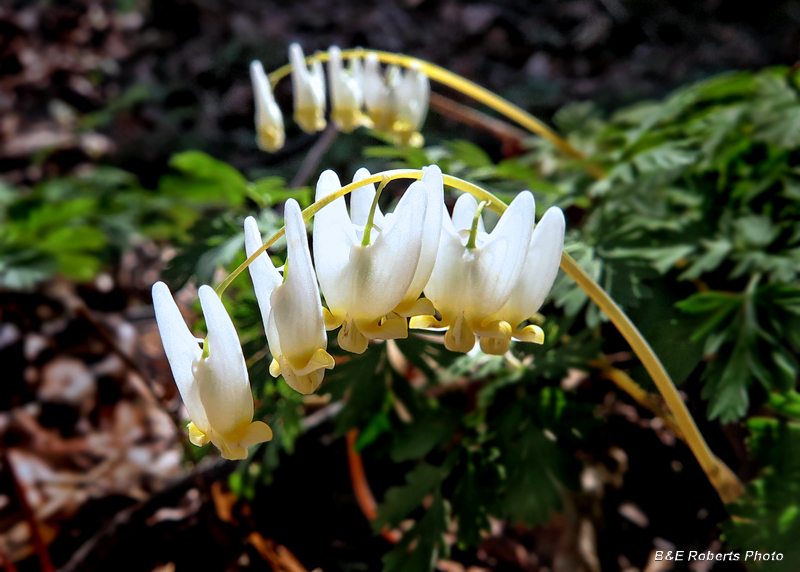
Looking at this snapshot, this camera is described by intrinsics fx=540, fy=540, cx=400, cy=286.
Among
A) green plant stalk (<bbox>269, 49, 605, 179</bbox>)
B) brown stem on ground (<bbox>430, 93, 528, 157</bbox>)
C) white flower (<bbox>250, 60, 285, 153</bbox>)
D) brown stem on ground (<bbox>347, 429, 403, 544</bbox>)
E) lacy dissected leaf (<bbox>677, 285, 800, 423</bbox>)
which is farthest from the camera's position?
brown stem on ground (<bbox>430, 93, 528, 157</bbox>)

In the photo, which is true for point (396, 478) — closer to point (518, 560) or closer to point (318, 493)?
point (318, 493)

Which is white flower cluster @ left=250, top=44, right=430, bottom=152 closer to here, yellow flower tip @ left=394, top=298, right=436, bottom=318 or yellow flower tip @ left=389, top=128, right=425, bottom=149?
yellow flower tip @ left=389, top=128, right=425, bottom=149

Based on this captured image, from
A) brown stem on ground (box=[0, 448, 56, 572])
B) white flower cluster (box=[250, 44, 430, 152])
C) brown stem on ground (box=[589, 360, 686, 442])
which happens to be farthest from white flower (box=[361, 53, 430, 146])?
brown stem on ground (box=[0, 448, 56, 572])

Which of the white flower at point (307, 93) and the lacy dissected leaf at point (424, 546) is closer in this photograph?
the lacy dissected leaf at point (424, 546)

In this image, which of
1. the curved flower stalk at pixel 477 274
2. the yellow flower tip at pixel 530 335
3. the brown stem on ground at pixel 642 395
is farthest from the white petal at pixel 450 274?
the brown stem on ground at pixel 642 395

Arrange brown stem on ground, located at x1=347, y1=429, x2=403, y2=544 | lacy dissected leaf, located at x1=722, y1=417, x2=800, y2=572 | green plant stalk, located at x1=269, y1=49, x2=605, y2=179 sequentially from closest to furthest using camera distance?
lacy dissected leaf, located at x1=722, y1=417, x2=800, y2=572
brown stem on ground, located at x1=347, y1=429, x2=403, y2=544
green plant stalk, located at x1=269, y1=49, x2=605, y2=179

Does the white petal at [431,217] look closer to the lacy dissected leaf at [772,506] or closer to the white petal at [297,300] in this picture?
the white petal at [297,300]

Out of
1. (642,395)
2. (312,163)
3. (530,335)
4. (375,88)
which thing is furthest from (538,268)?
(312,163)
